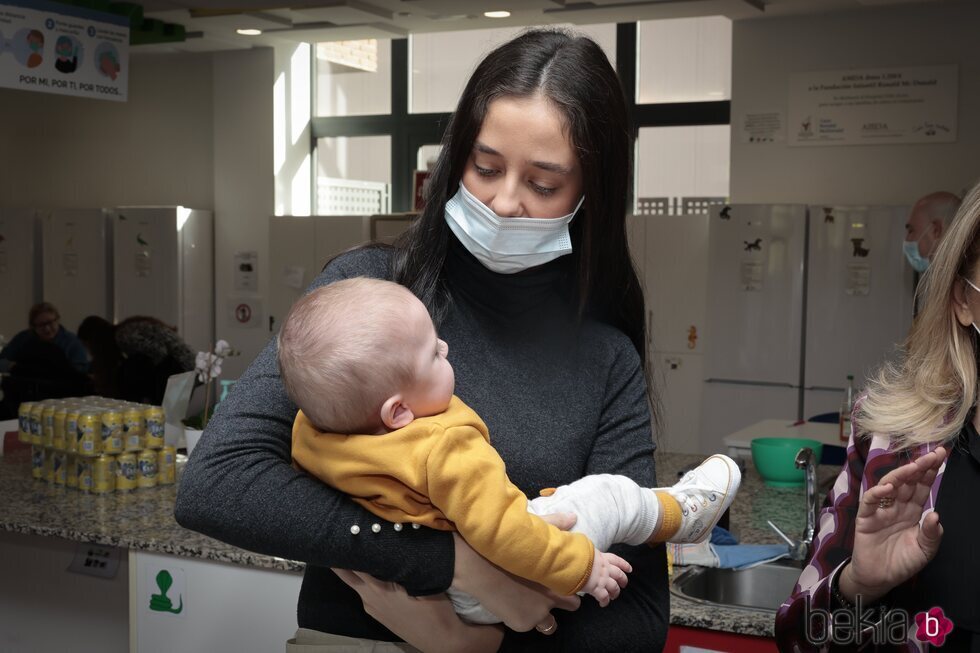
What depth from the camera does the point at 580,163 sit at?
1.30 metres

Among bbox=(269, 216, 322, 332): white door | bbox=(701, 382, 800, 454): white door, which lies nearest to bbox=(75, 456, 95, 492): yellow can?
bbox=(701, 382, 800, 454): white door

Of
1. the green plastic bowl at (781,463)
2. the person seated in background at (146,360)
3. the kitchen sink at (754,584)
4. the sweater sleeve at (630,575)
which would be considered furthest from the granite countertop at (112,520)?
the person seated in background at (146,360)

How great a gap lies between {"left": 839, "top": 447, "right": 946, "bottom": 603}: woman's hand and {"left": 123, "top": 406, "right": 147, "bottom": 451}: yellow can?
230cm

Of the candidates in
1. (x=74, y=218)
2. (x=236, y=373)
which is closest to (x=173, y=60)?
(x=74, y=218)

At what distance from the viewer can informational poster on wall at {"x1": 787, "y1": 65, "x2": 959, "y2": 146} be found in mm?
6465

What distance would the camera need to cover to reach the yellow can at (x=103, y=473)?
3105 mm

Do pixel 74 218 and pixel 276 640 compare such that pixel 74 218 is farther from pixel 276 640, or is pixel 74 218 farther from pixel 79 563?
pixel 276 640

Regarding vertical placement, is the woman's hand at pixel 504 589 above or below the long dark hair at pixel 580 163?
below

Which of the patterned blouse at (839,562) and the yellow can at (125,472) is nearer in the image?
the patterned blouse at (839,562)

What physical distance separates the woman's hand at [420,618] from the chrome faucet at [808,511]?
1496 millimetres

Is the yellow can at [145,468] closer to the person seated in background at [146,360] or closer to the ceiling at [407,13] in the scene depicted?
the person seated in background at [146,360]

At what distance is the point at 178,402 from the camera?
11.8 ft

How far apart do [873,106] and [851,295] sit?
4.35ft

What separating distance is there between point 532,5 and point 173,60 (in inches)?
143
